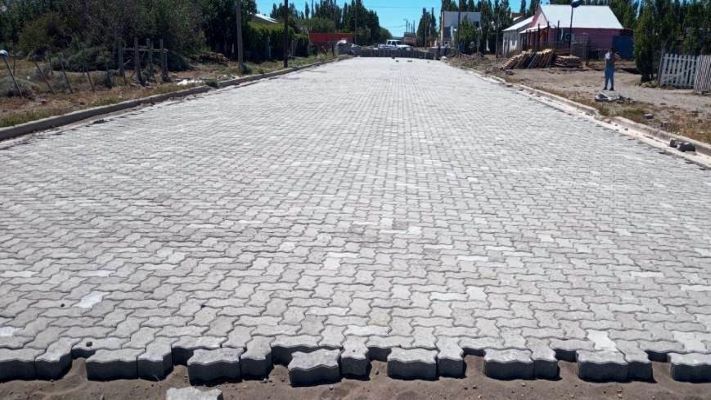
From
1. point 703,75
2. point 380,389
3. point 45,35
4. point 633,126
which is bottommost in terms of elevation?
point 380,389

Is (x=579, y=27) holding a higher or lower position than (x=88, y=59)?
higher

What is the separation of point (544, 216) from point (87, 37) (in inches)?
1039

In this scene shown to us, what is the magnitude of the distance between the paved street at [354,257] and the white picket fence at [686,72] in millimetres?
16567

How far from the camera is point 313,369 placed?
347 centimetres

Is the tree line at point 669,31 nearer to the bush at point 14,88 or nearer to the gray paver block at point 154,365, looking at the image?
the bush at point 14,88

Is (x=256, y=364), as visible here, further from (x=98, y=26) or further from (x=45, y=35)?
(x=45, y=35)

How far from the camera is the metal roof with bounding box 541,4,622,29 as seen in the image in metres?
55.1

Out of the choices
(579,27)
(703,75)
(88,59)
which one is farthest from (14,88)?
(579,27)

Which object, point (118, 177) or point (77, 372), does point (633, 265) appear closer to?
point (77, 372)

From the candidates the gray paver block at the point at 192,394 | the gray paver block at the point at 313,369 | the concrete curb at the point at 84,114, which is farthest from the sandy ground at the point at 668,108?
the concrete curb at the point at 84,114

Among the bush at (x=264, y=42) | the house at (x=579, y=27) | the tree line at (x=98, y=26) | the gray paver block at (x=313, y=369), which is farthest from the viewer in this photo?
the house at (x=579, y=27)

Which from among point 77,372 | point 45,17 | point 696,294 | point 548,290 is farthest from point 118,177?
point 45,17

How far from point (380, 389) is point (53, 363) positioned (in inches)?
71.3

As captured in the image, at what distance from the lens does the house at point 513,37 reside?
6507 cm
